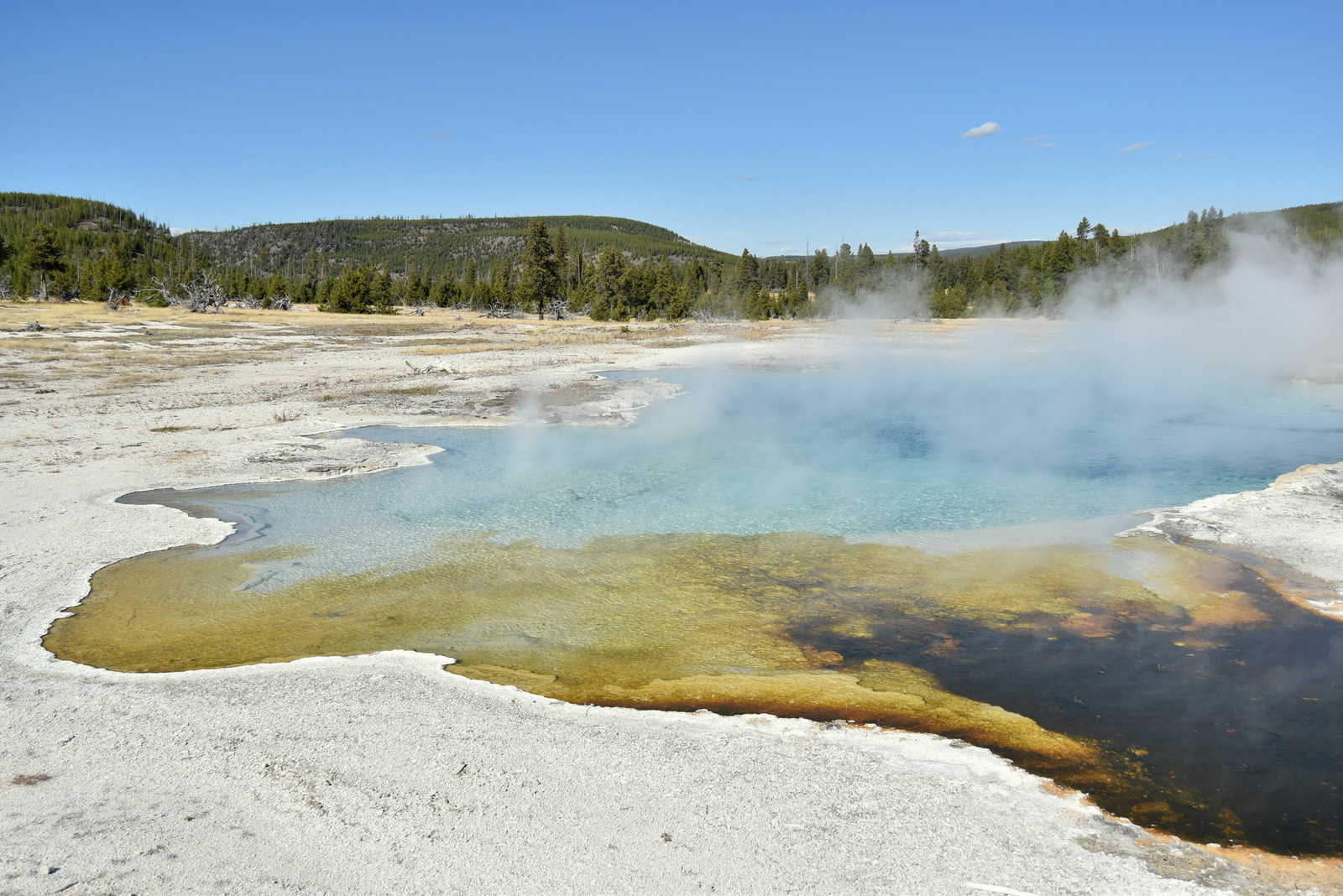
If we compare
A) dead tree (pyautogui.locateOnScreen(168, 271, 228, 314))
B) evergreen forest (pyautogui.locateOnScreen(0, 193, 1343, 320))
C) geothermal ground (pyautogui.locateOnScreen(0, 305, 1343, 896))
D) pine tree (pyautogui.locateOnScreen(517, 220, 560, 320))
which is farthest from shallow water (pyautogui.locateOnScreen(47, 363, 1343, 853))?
pine tree (pyautogui.locateOnScreen(517, 220, 560, 320))

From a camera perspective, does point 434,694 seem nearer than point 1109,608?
Yes

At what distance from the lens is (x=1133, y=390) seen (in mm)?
19875

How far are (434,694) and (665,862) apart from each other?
1.97m

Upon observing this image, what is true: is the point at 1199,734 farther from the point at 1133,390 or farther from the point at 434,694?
the point at 1133,390

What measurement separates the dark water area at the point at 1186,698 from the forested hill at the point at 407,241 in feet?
451

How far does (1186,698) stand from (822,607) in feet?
7.83

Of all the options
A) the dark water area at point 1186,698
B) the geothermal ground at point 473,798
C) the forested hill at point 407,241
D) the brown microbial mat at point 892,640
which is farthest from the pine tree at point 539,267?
the forested hill at point 407,241

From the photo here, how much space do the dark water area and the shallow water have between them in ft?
0.05

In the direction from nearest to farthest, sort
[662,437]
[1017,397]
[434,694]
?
[434,694]
[662,437]
[1017,397]

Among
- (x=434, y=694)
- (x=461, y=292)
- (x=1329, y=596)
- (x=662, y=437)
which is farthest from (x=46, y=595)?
(x=461, y=292)

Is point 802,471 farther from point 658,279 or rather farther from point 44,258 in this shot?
point 44,258

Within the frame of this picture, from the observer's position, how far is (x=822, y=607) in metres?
6.28

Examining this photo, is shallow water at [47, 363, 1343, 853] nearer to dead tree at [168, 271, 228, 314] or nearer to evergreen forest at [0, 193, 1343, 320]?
evergreen forest at [0, 193, 1343, 320]

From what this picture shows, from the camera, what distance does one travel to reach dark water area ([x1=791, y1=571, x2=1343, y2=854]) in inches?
144
